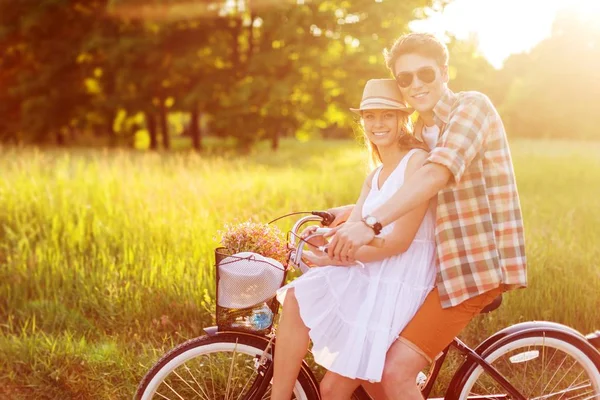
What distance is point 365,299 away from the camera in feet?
8.60

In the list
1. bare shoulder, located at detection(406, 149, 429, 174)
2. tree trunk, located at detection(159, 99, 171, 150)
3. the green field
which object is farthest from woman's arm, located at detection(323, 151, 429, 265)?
tree trunk, located at detection(159, 99, 171, 150)

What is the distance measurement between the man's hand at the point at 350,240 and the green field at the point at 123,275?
131 cm

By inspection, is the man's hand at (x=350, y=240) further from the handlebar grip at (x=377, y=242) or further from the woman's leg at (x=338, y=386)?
the woman's leg at (x=338, y=386)

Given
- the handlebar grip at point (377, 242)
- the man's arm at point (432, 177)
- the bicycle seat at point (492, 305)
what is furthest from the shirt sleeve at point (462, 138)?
the bicycle seat at point (492, 305)

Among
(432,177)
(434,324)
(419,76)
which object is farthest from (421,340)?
(419,76)

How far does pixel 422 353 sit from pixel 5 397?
2825 millimetres

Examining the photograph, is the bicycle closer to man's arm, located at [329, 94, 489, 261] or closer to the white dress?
the white dress

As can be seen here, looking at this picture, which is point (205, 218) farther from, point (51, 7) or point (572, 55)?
point (572, 55)

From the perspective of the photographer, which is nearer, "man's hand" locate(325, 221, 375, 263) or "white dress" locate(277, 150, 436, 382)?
"man's hand" locate(325, 221, 375, 263)

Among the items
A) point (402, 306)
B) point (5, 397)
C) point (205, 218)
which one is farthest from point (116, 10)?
point (402, 306)

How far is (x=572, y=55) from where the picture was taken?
150 feet

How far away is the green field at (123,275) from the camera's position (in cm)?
414

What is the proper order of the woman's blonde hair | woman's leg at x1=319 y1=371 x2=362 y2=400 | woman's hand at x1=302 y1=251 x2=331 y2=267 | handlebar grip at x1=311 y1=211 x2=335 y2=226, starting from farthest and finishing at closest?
handlebar grip at x1=311 y1=211 x2=335 y2=226 → woman's hand at x1=302 y1=251 x2=331 y2=267 → the woman's blonde hair → woman's leg at x1=319 y1=371 x2=362 y2=400

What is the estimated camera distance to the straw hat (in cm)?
273
